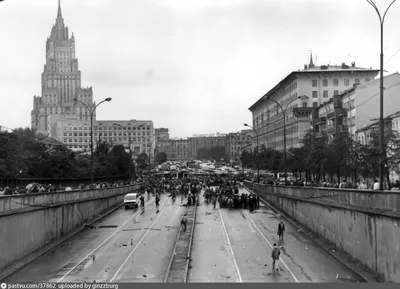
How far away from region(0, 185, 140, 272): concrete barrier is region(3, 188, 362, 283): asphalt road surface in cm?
104

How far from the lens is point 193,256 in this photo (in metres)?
34.1

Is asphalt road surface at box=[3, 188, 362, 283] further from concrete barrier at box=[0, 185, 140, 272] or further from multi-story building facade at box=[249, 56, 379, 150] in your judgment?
multi-story building facade at box=[249, 56, 379, 150]

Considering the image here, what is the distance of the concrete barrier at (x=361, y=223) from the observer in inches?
957

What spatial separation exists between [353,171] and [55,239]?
35.8 m

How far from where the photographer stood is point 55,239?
1606 inches

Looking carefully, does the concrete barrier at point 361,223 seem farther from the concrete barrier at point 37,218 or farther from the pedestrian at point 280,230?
the concrete barrier at point 37,218

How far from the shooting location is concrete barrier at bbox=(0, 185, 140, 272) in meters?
30.1

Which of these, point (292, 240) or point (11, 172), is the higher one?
point (11, 172)

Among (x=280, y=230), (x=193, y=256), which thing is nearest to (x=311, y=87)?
(x=280, y=230)

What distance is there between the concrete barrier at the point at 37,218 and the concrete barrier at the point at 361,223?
16.6 metres

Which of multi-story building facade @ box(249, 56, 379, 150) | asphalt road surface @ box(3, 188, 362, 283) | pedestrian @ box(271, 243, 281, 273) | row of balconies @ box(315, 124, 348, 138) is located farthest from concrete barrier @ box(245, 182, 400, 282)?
multi-story building facade @ box(249, 56, 379, 150)

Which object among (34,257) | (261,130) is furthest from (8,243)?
(261,130)

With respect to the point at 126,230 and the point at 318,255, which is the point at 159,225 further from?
the point at 318,255

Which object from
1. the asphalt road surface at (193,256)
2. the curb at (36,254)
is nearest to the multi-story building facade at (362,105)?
the asphalt road surface at (193,256)
